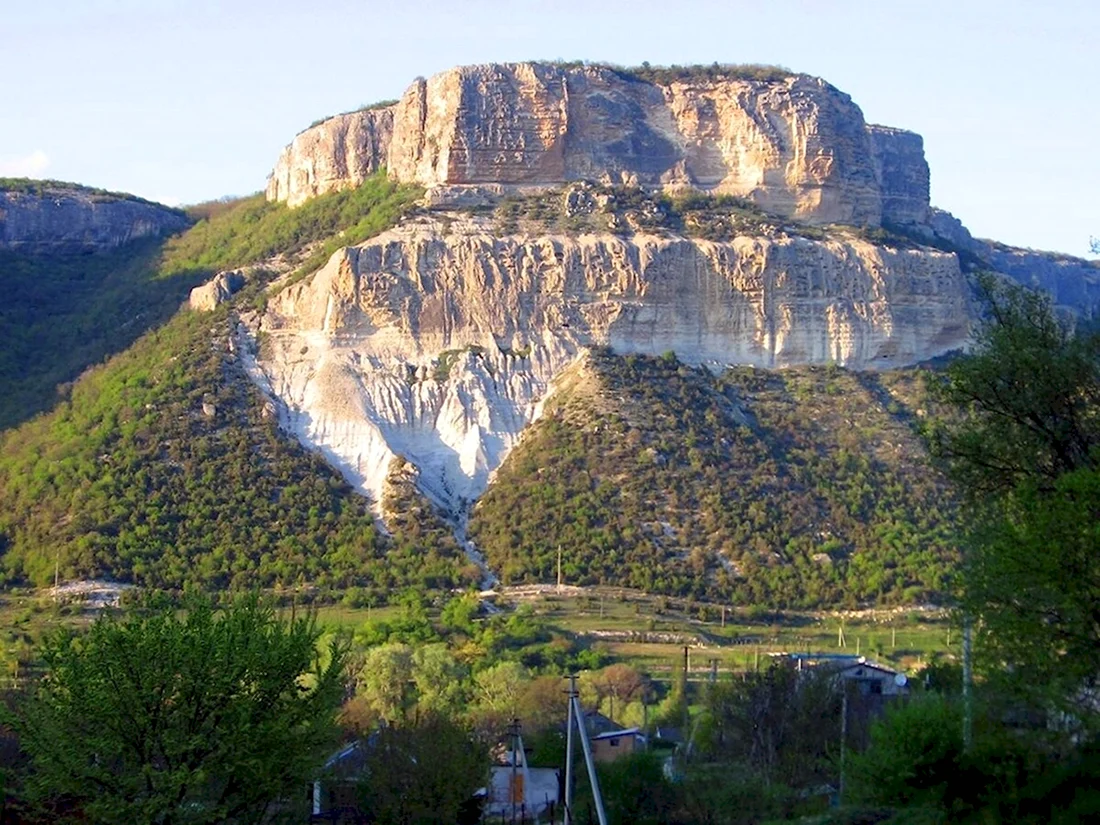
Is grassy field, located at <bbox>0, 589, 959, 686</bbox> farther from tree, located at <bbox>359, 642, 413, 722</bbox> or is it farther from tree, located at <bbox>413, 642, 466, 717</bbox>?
tree, located at <bbox>413, 642, 466, 717</bbox>

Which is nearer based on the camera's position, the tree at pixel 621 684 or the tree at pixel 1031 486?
the tree at pixel 1031 486

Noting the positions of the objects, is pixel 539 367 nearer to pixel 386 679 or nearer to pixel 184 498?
pixel 184 498

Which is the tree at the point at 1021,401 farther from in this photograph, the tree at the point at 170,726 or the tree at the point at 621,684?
A: the tree at the point at 621,684

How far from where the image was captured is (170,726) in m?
26.6

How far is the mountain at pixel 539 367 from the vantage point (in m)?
66.0

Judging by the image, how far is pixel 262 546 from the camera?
213 ft

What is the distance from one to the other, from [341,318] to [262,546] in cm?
1595

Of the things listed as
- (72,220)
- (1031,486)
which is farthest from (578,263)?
(1031,486)

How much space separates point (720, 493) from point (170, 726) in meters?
43.3

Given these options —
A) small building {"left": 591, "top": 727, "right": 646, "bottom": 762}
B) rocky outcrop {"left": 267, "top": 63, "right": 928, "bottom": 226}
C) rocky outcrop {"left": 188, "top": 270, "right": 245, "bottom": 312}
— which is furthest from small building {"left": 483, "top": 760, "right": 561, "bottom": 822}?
rocky outcrop {"left": 267, "top": 63, "right": 928, "bottom": 226}

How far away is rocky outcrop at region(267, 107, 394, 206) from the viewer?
303ft

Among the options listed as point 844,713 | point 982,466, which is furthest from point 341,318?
point 982,466

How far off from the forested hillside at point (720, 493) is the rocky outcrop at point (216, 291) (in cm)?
1621

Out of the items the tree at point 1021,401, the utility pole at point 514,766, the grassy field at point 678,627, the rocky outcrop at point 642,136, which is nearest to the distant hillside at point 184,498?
the grassy field at point 678,627
